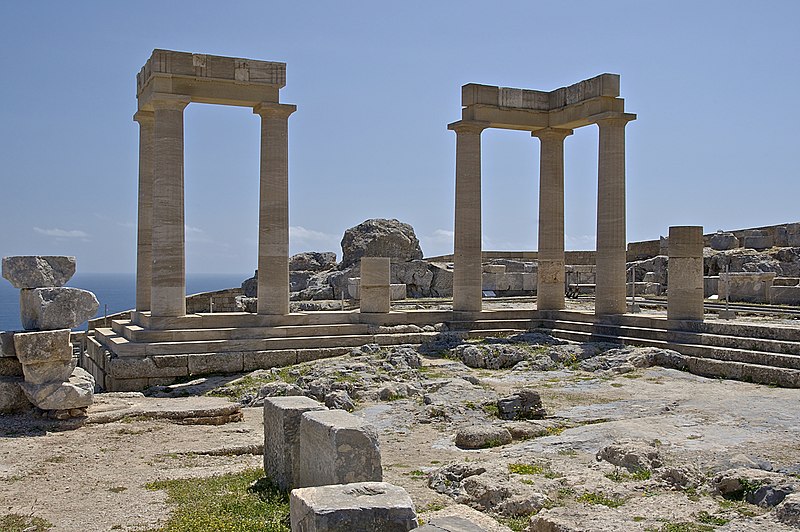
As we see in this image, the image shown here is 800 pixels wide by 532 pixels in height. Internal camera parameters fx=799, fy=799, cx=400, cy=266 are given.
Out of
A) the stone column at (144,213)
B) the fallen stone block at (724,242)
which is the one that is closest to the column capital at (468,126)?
the stone column at (144,213)

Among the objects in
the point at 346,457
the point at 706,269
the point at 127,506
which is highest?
the point at 706,269

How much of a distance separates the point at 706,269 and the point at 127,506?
113 ft

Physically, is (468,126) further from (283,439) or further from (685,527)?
(685,527)

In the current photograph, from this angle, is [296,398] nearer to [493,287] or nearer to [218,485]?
[218,485]

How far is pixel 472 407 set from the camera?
1538cm

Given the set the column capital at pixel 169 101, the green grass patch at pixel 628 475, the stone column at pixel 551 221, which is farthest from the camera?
the stone column at pixel 551 221

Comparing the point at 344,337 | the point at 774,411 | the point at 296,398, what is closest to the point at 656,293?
the point at 344,337

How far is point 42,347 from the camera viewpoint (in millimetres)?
13836

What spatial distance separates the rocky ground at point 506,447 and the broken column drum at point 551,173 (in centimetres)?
469

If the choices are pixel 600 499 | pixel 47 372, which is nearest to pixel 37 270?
pixel 47 372

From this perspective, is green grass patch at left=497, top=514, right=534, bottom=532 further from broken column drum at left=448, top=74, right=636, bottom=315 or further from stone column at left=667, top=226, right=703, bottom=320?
broken column drum at left=448, top=74, right=636, bottom=315

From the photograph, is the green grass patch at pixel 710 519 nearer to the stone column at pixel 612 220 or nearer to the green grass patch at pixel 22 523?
the green grass patch at pixel 22 523

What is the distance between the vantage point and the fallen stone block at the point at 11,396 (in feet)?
46.6

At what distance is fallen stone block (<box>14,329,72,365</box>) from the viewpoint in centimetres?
1371
